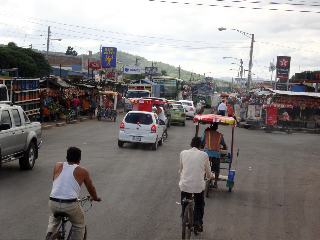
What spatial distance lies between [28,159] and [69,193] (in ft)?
25.2

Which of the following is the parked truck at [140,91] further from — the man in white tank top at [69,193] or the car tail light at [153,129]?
the man in white tank top at [69,193]

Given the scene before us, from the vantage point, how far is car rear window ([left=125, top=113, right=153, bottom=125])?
1902 centimetres

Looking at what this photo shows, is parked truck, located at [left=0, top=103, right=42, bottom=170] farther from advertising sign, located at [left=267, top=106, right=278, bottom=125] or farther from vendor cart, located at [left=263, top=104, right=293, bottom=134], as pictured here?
advertising sign, located at [left=267, top=106, right=278, bottom=125]

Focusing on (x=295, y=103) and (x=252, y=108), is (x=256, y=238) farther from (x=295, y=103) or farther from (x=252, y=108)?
(x=295, y=103)

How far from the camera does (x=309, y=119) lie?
114 ft

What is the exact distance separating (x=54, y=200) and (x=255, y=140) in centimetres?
2099

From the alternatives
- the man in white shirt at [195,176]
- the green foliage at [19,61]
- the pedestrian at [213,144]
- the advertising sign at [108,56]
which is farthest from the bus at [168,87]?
the man in white shirt at [195,176]

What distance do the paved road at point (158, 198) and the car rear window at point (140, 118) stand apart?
127 centimetres

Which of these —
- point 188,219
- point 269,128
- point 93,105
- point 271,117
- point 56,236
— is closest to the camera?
point 56,236

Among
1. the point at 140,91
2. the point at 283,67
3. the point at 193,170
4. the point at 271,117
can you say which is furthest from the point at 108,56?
the point at 193,170

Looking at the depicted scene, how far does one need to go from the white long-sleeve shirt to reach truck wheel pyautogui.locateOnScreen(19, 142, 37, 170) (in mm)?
6782

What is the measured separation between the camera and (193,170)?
7.12 m

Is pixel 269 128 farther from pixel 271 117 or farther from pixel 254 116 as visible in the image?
pixel 254 116

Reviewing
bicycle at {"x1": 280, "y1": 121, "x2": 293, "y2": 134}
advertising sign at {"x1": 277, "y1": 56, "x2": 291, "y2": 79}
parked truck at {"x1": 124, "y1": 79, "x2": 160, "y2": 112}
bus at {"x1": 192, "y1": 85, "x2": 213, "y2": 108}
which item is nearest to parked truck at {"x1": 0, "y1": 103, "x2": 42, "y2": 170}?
bicycle at {"x1": 280, "y1": 121, "x2": 293, "y2": 134}
